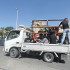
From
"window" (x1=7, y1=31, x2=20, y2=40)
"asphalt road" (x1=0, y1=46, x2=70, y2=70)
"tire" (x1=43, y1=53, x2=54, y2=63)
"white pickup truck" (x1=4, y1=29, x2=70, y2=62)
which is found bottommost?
"asphalt road" (x1=0, y1=46, x2=70, y2=70)

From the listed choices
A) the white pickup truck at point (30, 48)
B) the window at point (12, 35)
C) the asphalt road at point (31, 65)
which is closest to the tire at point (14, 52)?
the white pickup truck at point (30, 48)

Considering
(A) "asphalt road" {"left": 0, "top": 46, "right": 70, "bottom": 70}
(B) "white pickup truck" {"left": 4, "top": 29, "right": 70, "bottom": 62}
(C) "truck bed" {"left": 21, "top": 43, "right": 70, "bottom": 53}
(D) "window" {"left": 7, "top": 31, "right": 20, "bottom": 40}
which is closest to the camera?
(A) "asphalt road" {"left": 0, "top": 46, "right": 70, "bottom": 70}

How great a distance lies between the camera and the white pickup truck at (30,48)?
6289 millimetres

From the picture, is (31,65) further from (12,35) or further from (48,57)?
(12,35)

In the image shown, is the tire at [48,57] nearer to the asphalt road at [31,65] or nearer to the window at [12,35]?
the asphalt road at [31,65]

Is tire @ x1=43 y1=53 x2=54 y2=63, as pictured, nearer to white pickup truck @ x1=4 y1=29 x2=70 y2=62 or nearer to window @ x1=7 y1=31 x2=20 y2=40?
white pickup truck @ x1=4 y1=29 x2=70 y2=62

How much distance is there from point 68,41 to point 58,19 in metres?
2.19

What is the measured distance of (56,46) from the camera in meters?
6.31

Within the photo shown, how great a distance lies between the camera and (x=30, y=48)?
697cm

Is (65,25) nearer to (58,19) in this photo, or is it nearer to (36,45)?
(58,19)

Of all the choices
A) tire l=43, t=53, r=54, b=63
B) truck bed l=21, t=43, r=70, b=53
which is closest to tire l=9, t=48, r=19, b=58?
truck bed l=21, t=43, r=70, b=53

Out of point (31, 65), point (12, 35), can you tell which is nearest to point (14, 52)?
point (12, 35)

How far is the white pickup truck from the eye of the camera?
6.29 meters

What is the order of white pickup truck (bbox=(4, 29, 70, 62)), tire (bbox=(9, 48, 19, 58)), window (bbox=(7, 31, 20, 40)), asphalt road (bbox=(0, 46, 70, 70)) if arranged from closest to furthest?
asphalt road (bbox=(0, 46, 70, 70))
white pickup truck (bbox=(4, 29, 70, 62))
tire (bbox=(9, 48, 19, 58))
window (bbox=(7, 31, 20, 40))
